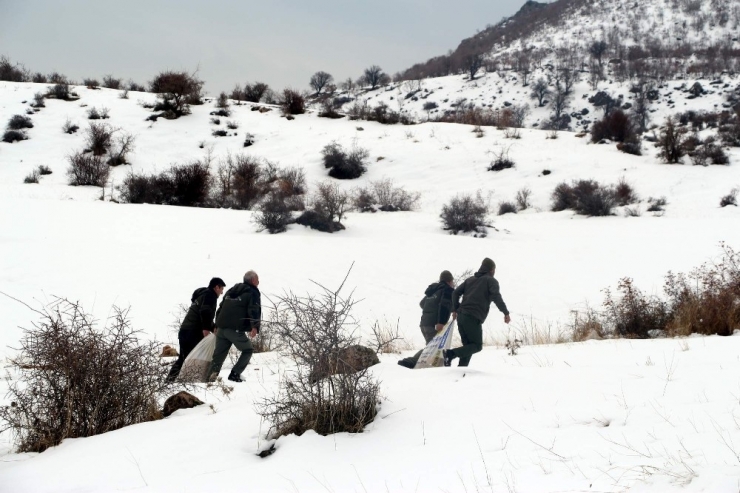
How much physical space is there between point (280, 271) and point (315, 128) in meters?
21.1

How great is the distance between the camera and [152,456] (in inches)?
137

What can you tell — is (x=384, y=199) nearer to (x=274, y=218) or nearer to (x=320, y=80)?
(x=274, y=218)

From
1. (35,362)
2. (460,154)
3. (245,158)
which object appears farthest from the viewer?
(460,154)

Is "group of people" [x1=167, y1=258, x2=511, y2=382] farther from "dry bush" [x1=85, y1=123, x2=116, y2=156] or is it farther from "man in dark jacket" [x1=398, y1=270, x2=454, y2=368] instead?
"dry bush" [x1=85, y1=123, x2=116, y2=156]

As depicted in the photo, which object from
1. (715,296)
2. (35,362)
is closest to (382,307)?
(715,296)

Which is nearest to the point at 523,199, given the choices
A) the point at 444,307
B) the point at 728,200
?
the point at 728,200

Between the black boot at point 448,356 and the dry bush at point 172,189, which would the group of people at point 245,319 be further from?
the dry bush at point 172,189

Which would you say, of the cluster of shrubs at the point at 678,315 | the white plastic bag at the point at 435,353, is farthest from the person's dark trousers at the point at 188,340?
the cluster of shrubs at the point at 678,315

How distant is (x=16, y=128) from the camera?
27172 millimetres

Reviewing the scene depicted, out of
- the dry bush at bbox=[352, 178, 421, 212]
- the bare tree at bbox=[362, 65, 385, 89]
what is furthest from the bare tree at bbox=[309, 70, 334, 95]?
the dry bush at bbox=[352, 178, 421, 212]

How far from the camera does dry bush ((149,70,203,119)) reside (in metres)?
32.1

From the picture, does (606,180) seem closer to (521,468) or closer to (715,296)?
(715,296)

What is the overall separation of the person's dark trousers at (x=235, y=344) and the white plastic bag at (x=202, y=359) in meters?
0.17

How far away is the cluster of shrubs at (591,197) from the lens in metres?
19.6
